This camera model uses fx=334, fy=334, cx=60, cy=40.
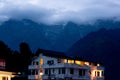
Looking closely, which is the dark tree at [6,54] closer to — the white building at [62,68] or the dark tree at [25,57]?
the dark tree at [25,57]

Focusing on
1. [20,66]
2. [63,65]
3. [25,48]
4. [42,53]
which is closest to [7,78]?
[63,65]

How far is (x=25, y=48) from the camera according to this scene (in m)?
142

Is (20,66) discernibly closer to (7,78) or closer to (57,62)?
(57,62)

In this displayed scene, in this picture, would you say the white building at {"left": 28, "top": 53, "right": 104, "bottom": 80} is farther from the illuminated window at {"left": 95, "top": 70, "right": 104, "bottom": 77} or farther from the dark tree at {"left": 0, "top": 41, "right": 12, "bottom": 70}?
the dark tree at {"left": 0, "top": 41, "right": 12, "bottom": 70}

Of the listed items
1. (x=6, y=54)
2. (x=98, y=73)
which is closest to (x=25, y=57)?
(x=6, y=54)

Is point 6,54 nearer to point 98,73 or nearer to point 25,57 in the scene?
point 25,57

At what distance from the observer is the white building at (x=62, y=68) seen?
9506 cm

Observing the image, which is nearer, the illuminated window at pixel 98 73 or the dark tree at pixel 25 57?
the illuminated window at pixel 98 73

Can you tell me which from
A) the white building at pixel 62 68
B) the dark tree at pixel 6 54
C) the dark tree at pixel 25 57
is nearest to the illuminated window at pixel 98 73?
the white building at pixel 62 68

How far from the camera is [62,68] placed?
94938 mm

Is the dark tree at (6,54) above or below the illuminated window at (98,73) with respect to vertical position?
above

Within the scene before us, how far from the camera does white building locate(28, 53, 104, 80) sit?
9506cm

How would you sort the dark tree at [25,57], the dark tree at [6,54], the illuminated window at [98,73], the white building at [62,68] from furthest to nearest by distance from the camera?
the dark tree at [6,54] → the dark tree at [25,57] → the illuminated window at [98,73] → the white building at [62,68]

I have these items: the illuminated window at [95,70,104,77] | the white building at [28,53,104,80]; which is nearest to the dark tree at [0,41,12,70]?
the white building at [28,53,104,80]
